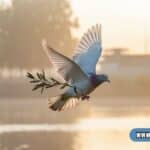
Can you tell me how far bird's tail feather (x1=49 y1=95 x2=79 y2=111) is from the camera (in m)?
2.75

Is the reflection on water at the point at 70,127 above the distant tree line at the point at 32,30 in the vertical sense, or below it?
below

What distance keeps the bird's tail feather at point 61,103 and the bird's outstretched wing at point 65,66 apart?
0.11m

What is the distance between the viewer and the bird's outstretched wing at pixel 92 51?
108 inches

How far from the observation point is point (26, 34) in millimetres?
2732

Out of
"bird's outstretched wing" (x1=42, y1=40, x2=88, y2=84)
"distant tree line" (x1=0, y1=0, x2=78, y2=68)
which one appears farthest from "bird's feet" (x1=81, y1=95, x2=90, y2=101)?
"distant tree line" (x1=0, y1=0, x2=78, y2=68)

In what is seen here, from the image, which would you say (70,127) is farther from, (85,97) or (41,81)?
(41,81)

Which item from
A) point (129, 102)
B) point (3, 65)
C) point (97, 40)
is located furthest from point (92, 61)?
point (3, 65)

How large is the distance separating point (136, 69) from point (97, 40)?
287 millimetres

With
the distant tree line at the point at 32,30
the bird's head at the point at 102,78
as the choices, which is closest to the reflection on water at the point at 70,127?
the bird's head at the point at 102,78

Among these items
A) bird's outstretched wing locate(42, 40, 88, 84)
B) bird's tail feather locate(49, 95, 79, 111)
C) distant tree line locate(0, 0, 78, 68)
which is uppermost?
distant tree line locate(0, 0, 78, 68)

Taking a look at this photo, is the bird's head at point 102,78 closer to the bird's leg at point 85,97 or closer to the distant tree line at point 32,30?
the bird's leg at point 85,97

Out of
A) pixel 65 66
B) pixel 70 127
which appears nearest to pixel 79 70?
pixel 65 66

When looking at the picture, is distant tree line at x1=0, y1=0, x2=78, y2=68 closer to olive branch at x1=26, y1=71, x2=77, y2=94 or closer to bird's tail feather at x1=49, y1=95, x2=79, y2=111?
olive branch at x1=26, y1=71, x2=77, y2=94

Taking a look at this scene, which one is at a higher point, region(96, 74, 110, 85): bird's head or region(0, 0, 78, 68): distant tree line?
region(0, 0, 78, 68): distant tree line
